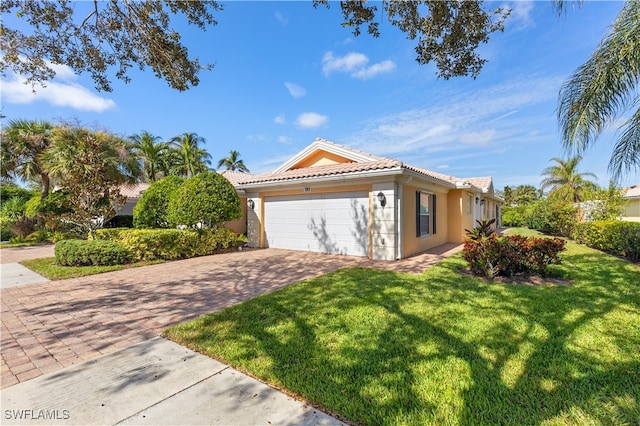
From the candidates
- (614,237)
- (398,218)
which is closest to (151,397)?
(398,218)

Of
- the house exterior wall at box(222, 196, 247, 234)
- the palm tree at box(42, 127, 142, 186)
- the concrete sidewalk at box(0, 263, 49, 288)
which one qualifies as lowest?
the concrete sidewalk at box(0, 263, 49, 288)

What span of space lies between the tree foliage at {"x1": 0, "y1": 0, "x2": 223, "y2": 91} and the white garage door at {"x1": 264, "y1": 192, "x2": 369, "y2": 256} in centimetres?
658

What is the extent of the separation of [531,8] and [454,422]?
7.92 meters

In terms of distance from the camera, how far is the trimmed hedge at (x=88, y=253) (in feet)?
31.4

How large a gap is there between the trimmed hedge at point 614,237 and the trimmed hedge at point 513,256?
5.06 metres

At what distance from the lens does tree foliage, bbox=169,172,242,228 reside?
12008 mm

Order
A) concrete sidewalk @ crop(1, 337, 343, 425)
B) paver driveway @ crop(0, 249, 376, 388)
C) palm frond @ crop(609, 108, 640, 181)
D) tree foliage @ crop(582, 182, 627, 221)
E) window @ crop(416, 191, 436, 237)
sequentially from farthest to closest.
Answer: tree foliage @ crop(582, 182, 627, 221) → window @ crop(416, 191, 436, 237) → palm frond @ crop(609, 108, 640, 181) → paver driveway @ crop(0, 249, 376, 388) → concrete sidewalk @ crop(1, 337, 343, 425)

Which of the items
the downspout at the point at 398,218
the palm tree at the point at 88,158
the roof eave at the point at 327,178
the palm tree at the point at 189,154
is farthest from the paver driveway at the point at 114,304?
the palm tree at the point at 189,154

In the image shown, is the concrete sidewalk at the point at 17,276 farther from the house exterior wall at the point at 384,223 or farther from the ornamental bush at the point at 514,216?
the ornamental bush at the point at 514,216

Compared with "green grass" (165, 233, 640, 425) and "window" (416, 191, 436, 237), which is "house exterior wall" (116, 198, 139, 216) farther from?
"green grass" (165, 233, 640, 425)

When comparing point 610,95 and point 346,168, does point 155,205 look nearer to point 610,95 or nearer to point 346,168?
point 346,168

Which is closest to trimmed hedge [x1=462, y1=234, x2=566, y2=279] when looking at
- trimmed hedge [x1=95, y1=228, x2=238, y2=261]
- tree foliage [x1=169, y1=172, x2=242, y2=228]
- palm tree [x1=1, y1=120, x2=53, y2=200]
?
tree foliage [x1=169, y1=172, x2=242, y2=228]

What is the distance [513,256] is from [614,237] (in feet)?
25.7

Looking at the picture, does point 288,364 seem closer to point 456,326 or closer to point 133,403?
point 133,403
